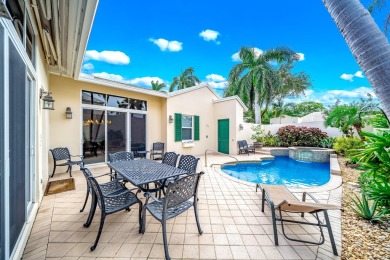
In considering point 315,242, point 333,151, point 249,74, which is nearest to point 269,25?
point 249,74

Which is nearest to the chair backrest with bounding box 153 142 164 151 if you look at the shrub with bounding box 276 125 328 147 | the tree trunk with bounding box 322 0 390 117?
the tree trunk with bounding box 322 0 390 117

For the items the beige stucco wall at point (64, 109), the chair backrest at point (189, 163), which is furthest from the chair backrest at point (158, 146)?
the chair backrest at point (189, 163)

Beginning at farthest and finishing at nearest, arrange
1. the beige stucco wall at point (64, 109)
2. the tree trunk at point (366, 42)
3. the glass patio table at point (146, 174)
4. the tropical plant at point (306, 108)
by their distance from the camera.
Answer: the tropical plant at point (306, 108) → the beige stucco wall at point (64, 109) → the glass patio table at point (146, 174) → the tree trunk at point (366, 42)

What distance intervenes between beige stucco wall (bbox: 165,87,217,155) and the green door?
435 mm

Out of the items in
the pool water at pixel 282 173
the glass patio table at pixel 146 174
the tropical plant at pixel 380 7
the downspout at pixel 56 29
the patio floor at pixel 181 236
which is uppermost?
the tropical plant at pixel 380 7

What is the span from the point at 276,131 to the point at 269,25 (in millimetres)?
7846

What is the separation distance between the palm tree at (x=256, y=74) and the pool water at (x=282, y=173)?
5.84m

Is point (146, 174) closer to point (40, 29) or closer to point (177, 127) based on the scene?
point (40, 29)

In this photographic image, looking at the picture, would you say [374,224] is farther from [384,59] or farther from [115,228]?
[115,228]

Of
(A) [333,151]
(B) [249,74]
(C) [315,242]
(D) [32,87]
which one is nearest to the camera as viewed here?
(C) [315,242]

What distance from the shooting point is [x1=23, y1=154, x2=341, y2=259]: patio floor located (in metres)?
2.00

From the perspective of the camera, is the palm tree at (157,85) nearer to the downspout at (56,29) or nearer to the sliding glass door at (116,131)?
the sliding glass door at (116,131)

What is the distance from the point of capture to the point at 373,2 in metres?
4.53

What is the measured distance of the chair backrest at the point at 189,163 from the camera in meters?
3.67
